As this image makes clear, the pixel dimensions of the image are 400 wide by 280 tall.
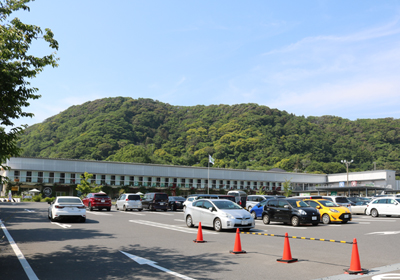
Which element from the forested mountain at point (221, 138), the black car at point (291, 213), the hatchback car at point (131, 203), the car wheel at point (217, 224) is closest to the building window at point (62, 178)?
the forested mountain at point (221, 138)

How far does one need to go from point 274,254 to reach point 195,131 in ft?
453

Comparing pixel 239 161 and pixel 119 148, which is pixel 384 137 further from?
pixel 119 148

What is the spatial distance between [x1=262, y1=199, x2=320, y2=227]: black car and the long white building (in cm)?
4686

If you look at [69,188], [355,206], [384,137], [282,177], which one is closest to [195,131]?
[282,177]

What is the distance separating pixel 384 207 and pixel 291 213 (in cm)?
1295

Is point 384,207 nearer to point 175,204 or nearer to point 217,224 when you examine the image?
point 217,224

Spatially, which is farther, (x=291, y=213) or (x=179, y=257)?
(x=291, y=213)

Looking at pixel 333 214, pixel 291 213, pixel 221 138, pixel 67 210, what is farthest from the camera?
pixel 221 138

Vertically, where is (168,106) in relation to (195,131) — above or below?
above

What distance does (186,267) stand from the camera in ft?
30.3

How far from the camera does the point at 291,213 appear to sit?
A: 70.0 ft

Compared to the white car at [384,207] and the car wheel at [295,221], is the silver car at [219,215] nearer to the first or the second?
the car wheel at [295,221]

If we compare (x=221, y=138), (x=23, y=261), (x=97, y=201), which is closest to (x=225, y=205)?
(x=23, y=261)

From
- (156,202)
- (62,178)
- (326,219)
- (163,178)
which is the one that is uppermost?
(163,178)
